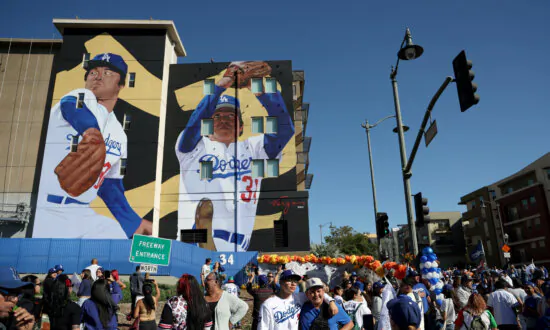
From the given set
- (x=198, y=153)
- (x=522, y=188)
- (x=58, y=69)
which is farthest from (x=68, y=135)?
(x=522, y=188)

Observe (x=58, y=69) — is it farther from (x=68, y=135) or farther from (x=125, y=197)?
(x=125, y=197)

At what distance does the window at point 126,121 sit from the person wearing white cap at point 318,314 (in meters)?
35.1

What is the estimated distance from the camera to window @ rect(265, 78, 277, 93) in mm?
38688

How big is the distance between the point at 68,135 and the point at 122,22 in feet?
40.3

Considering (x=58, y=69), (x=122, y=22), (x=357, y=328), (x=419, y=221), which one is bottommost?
(x=357, y=328)

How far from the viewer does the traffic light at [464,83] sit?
908 centimetres

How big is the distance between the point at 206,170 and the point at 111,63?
14.3m

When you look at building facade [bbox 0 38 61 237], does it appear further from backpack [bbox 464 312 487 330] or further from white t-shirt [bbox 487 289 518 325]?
backpack [bbox 464 312 487 330]

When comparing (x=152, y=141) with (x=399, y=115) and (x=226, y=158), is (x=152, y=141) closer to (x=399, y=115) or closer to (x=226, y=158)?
(x=226, y=158)

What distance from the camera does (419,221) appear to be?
42.0 ft

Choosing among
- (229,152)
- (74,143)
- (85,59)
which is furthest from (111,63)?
(229,152)

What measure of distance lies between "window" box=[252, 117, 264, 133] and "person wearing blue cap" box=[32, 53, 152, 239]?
12171 millimetres

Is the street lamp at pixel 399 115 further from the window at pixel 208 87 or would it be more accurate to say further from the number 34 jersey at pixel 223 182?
the window at pixel 208 87

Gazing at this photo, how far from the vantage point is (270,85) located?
38875mm
